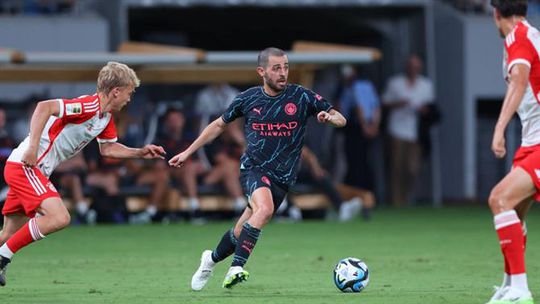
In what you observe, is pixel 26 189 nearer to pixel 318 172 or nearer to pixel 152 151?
pixel 152 151

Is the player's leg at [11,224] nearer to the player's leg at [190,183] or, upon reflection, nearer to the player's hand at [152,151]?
the player's hand at [152,151]

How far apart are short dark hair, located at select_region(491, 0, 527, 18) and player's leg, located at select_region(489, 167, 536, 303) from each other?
1.10 metres

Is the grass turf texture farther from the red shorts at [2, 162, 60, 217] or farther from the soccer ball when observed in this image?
the red shorts at [2, 162, 60, 217]

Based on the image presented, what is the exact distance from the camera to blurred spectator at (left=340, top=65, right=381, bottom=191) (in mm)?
23156

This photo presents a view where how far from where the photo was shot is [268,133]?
10.9m

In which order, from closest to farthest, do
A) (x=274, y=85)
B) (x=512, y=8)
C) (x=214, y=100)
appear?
(x=512, y=8) → (x=274, y=85) → (x=214, y=100)

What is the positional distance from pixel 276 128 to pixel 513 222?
8.84ft

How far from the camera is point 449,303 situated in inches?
369

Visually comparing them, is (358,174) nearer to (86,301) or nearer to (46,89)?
(46,89)

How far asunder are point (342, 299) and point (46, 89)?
1273cm

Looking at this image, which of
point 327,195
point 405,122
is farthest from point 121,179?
point 405,122

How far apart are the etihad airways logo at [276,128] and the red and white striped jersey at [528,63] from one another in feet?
7.68

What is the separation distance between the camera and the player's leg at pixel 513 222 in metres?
8.83

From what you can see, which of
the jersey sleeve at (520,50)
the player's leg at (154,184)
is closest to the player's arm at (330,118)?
the jersey sleeve at (520,50)
